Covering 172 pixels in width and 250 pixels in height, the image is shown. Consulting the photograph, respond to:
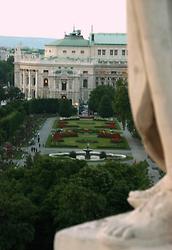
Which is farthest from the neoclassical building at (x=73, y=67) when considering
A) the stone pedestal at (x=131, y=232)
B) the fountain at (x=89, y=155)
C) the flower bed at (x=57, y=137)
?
the stone pedestal at (x=131, y=232)

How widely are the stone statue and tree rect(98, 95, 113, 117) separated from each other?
7374cm

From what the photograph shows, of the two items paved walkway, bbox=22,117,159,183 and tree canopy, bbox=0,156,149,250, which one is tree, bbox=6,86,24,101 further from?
tree canopy, bbox=0,156,149,250

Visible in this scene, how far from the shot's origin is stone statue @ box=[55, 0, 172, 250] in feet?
17.1

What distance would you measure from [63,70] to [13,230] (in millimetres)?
87580

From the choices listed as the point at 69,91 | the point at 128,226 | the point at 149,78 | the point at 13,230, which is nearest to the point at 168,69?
the point at 149,78

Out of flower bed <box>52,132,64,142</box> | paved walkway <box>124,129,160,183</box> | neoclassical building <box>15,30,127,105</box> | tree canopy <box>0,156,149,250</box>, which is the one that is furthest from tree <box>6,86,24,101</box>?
tree canopy <box>0,156,149,250</box>

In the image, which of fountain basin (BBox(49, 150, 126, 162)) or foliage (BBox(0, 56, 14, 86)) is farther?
foliage (BBox(0, 56, 14, 86))

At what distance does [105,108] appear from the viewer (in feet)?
263

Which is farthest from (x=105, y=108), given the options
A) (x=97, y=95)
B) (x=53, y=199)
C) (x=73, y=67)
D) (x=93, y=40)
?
(x=53, y=199)

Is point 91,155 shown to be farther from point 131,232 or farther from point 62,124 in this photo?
point 131,232

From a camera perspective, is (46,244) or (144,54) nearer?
(144,54)

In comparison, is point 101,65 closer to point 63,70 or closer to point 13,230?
point 63,70

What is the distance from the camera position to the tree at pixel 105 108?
79938mm

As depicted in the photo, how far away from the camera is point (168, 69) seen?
5.39 metres
